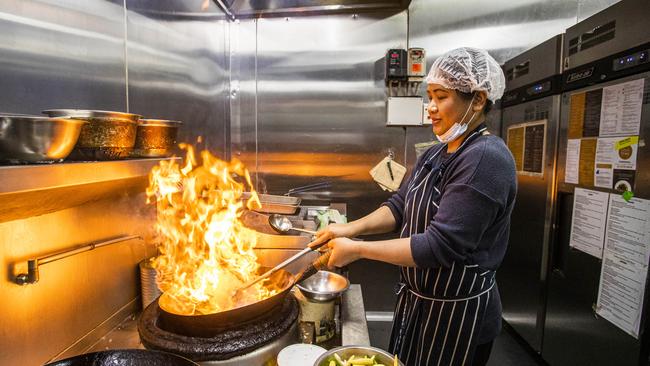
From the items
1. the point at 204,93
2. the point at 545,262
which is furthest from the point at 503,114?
the point at 204,93

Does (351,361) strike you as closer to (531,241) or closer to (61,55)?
(61,55)

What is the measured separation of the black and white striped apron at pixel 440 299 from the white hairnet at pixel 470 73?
0.64 ft

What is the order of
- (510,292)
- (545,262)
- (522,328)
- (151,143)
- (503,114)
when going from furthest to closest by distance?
(503,114)
(510,292)
(522,328)
(545,262)
(151,143)

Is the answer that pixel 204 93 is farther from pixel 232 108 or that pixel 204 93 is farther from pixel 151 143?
pixel 151 143

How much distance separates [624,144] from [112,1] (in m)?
2.92

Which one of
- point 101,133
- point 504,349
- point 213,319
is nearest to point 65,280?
point 213,319

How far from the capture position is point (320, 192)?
3875 millimetres

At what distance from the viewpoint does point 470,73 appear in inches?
63.2

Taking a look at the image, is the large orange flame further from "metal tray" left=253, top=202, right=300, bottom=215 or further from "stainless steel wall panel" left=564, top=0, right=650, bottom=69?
"stainless steel wall panel" left=564, top=0, right=650, bottom=69

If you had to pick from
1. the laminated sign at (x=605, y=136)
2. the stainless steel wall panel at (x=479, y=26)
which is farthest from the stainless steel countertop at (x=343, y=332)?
the stainless steel wall panel at (x=479, y=26)

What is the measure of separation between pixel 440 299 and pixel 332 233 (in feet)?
2.02

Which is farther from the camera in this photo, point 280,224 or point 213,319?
point 280,224

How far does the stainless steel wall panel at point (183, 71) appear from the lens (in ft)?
6.51

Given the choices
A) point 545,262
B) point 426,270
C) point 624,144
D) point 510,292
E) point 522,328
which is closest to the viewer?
point 426,270
